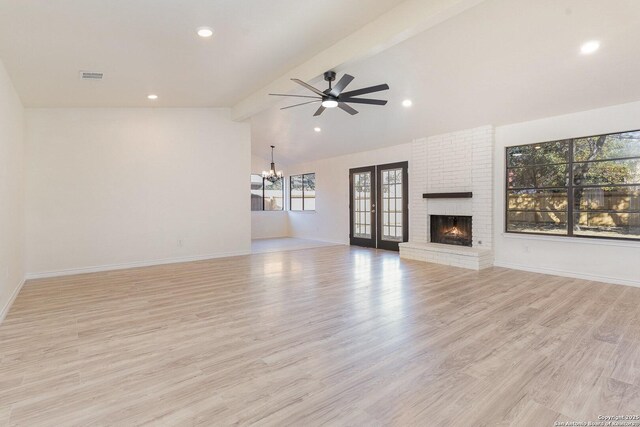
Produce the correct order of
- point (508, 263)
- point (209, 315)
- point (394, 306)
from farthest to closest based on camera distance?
point (508, 263) → point (394, 306) → point (209, 315)

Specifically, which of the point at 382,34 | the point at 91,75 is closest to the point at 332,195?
the point at 382,34

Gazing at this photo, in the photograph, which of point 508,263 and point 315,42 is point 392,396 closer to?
point 315,42

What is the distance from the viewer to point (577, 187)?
17.1ft

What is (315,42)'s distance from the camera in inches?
155

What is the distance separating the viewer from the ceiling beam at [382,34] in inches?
120

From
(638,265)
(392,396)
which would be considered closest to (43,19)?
(392,396)

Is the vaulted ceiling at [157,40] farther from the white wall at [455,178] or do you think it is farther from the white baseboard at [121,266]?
the white wall at [455,178]

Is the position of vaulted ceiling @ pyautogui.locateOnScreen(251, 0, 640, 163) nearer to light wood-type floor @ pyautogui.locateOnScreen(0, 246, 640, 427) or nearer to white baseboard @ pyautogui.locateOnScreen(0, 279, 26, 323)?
light wood-type floor @ pyautogui.locateOnScreen(0, 246, 640, 427)

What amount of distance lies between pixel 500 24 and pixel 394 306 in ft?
10.8

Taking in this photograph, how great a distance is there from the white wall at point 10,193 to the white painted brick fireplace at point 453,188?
6.22m

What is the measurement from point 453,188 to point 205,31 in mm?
5222

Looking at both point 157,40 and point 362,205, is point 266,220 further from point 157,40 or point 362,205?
point 157,40

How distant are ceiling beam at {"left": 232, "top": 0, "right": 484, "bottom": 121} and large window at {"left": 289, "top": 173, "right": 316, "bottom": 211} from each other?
5.75 meters

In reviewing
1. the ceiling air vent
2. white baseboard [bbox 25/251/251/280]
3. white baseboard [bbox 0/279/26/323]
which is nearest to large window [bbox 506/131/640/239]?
white baseboard [bbox 25/251/251/280]
